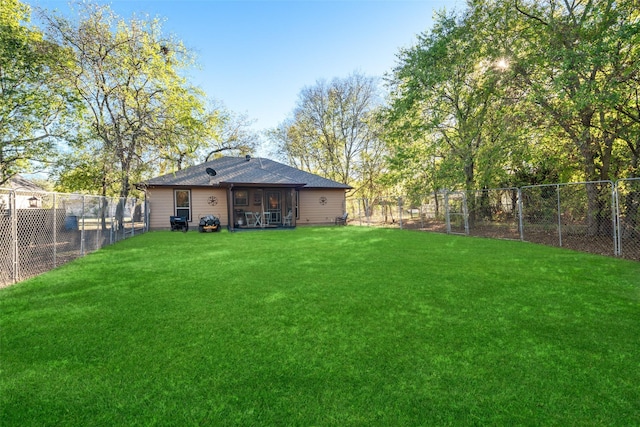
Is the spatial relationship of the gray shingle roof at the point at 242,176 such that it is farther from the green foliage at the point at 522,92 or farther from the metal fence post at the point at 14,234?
the metal fence post at the point at 14,234

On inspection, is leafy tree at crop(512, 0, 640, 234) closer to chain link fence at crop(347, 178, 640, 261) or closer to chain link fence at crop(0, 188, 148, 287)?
chain link fence at crop(347, 178, 640, 261)

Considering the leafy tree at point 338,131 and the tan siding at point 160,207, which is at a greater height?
the leafy tree at point 338,131

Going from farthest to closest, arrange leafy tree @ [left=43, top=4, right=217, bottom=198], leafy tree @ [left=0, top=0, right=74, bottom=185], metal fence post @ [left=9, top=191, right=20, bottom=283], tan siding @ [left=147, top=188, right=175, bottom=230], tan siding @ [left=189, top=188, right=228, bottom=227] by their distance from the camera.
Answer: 1. tan siding @ [left=189, top=188, right=228, bottom=227]
2. tan siding @ [left=147, top=188, right=175, bottom=230]
3. leafy tree @ [left=43, top=4, right=217, bottom=198]
4. leafy tree @ [left=0, top=0, right=74, bottom=185]
5. metal fence post @ [left=9, top=191, right=20, bottom=283]

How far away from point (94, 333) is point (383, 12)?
44.7 feet

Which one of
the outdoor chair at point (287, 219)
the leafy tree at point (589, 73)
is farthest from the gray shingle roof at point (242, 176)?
the leafy tree at point (589, 73)

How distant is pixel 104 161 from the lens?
11.8 meters

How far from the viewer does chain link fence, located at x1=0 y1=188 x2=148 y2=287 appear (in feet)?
15.8

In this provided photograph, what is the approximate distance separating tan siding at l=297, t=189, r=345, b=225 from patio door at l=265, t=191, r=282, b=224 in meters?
1.22

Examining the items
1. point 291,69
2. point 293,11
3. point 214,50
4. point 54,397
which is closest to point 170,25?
point 214,50

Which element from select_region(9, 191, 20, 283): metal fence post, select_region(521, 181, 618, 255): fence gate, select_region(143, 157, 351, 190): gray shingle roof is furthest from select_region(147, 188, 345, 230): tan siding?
select_region(9, 191, 20, 283): metal fence post

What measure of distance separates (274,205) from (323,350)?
Answer: 48.2ft

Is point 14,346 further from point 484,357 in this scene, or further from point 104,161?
point 104,161

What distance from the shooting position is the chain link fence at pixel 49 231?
4.83m

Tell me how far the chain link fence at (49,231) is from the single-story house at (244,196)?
234 centimetres
